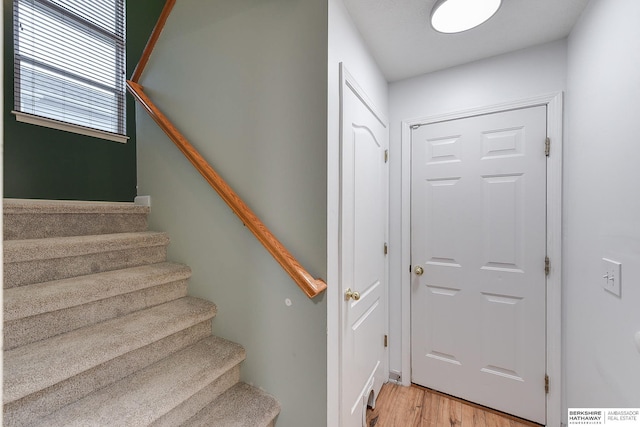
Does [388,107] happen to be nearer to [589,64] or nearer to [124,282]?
[589,64]

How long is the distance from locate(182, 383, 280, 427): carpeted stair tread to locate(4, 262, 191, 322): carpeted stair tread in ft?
2.37

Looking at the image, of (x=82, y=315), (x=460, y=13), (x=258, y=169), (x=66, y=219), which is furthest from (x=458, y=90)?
(x=66, y=219)

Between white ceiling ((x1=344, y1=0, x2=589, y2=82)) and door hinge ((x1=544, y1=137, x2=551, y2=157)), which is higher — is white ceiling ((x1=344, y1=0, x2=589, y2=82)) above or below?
above

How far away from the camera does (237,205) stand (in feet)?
5.09

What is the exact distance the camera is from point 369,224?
6.27 feet

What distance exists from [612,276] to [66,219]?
2.90 meters

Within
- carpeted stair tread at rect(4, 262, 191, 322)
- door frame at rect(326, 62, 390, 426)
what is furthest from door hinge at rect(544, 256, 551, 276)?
carpeted stair tread at rect(4, 262, 191, 322)

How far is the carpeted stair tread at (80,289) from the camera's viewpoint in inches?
50.0

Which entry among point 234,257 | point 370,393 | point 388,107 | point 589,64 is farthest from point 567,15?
point 370,393

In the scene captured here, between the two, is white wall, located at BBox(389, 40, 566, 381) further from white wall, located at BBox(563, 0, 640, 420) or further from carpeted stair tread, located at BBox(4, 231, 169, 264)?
carpeted stair tread, located at BBox(4, 231, 169, 264)

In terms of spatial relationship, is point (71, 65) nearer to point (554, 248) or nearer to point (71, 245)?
point (71, 245)

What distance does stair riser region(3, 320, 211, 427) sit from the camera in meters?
1.09

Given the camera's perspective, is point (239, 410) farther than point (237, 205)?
No

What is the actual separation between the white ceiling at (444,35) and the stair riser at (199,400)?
208 cm
